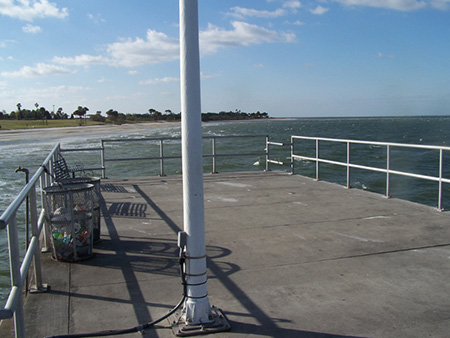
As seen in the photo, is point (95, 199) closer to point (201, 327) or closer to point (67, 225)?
point (67, 225)

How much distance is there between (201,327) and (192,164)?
128 centimetres

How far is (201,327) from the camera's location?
354cm

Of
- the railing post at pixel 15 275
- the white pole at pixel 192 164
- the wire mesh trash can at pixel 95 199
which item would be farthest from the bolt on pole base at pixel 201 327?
the wire mesh trash can at pixel 95 199

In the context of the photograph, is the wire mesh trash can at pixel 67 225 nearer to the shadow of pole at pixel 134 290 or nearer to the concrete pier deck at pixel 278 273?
the concrete pier deck at pixel 278 273

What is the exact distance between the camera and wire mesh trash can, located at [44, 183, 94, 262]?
5.18 metres

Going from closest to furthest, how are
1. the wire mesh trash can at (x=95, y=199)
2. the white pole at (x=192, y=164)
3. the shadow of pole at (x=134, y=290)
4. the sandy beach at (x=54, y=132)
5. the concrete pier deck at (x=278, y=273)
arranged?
the white pole at (x=192, y=164)
the concrete pier deck at (x=278, y=273)
the shadow of pole at (x=134, y=290)
the wire mesh trash can at (x=95, y=199)
the sandy beach at (x=54, y=132)

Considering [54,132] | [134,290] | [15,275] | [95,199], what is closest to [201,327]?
[134,290]

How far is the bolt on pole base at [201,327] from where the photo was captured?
348 cm

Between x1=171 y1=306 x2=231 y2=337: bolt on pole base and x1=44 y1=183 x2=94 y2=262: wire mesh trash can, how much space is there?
2141 mm

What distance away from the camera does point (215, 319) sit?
365 centimetres

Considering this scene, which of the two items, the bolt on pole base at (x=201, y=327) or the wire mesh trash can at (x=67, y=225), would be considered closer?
the bolt on pole base at (x=201, y=327)

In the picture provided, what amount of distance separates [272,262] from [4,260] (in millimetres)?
5174

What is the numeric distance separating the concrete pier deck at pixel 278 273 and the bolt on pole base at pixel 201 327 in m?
0.07

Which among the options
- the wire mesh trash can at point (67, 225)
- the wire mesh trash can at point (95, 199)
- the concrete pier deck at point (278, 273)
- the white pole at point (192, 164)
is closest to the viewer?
the white pole at point (192, 164)
